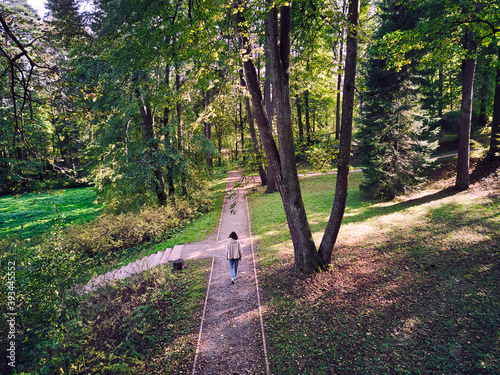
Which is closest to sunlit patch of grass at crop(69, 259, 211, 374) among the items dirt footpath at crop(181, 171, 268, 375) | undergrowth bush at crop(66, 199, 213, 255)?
dirt footpath at crop(181, 171, 268, 375)

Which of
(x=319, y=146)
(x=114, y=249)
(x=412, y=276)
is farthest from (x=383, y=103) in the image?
(x=114, y=249)

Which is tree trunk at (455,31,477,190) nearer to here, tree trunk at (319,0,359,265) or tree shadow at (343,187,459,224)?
tree shadow at (343,187,459,224)

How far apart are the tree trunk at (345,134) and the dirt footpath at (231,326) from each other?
2379 mm

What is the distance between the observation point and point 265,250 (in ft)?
30.9

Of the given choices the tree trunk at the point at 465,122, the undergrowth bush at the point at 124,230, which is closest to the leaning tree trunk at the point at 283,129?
the undergrowth bush at the point at 124,230

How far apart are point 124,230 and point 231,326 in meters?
8.74

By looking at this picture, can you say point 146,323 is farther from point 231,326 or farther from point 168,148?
point 168,148

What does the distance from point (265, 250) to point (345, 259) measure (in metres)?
2.91

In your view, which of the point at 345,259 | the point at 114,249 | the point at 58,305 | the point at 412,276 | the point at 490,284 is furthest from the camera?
the point at 114,249

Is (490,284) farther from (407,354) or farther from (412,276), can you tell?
(407,354)

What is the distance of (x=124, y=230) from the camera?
1231 centimetres

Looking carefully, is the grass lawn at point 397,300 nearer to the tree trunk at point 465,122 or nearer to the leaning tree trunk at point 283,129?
the leaning tree trunk at point 283,129

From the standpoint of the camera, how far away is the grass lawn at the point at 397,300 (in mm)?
4340

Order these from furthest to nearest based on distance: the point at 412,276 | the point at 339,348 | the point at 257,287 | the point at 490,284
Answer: the point at 257,287 → the point at 412,276 → the point at 490,284 → the point at 339,348
